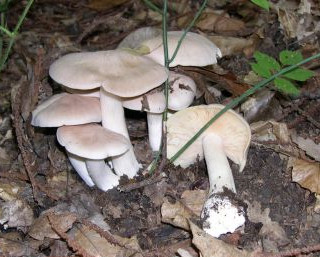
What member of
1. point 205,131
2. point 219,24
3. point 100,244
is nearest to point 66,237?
point 100,244

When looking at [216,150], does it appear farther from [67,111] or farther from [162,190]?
[67,111]

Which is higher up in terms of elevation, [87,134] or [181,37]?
[181,37]

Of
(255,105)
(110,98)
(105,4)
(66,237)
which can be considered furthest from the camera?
(105,4)

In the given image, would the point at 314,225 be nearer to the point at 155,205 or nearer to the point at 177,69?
the point at 155,205

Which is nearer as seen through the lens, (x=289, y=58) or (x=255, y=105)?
(x=289, y=58)

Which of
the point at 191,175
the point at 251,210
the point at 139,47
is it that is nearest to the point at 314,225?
the point at 251,210

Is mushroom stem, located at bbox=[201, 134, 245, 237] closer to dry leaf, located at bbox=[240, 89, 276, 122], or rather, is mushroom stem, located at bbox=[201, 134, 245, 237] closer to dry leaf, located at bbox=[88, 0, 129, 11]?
dry leaf, located at bbox=[240, 89, 276, 122]

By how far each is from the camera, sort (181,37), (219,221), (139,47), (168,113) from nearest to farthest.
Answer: (219,221), (181,37), (139,47), (168,113)
